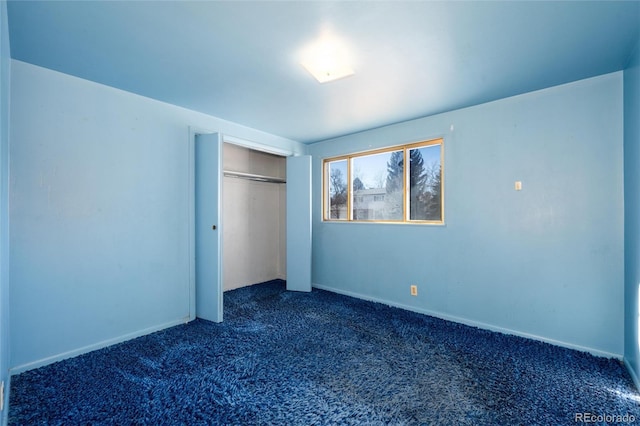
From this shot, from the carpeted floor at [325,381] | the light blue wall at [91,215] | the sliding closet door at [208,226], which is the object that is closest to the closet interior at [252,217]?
the sliding closet door at [208,226]

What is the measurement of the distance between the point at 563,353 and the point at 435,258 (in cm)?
132

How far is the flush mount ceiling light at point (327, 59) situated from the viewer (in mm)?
1972

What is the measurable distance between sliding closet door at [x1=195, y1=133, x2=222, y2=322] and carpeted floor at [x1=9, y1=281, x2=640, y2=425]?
299 mm

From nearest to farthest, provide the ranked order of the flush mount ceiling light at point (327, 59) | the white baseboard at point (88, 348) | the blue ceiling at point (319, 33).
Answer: the blue ceiling at point (319, 33), the flush mount ceiling light at point (327, 59), the white baseboard at point (88, 348)

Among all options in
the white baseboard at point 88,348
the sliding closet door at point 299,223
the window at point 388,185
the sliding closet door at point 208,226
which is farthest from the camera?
the sliding closet door at point 299,223

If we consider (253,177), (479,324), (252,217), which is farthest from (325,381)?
(253,177)

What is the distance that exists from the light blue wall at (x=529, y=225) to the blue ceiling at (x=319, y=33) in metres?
0.32

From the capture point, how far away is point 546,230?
266 centimetres

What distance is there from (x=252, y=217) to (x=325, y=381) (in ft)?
10.6

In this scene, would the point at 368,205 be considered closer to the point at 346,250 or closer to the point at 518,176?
the point at 346,250

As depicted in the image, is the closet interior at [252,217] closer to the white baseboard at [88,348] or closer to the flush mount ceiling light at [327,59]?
the white baseboard at [88,348]

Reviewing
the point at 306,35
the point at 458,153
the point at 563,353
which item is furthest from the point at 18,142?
the point at 563,353

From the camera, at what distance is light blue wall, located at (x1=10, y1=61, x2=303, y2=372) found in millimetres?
2217

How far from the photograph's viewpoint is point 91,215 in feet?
8.30
